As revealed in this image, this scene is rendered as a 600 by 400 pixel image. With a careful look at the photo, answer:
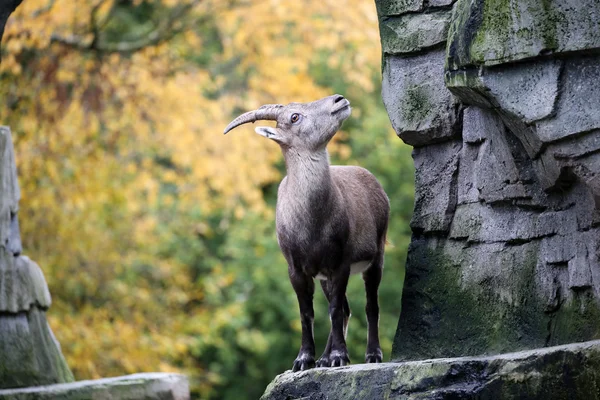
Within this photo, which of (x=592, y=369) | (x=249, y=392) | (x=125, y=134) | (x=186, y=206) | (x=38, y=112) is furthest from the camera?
(x=249, y=392)

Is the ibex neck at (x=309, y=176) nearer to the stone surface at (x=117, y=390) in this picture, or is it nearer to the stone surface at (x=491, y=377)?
the stone surface at (x=491, y=377)

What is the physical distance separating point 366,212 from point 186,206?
822 centimetres

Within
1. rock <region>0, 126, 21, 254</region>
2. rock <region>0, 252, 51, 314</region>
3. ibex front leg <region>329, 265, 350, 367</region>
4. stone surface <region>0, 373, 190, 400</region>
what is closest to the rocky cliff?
ibex front leg <region>329, 265, 350, 367</region>

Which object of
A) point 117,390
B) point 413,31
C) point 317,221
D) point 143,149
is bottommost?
point 117,390

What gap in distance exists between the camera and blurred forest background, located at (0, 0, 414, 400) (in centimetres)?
1149

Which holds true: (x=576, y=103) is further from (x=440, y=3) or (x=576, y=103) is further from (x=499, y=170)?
(x=440, y=3)

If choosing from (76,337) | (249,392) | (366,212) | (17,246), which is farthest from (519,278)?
(249,392)

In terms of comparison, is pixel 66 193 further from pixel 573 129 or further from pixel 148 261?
pixel 573 129

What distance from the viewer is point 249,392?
16281mm

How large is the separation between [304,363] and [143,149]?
8.03m

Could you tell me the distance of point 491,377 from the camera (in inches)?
181

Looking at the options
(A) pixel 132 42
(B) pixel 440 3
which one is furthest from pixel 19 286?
(A) pixel 132 42

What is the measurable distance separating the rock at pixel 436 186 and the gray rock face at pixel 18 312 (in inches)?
135

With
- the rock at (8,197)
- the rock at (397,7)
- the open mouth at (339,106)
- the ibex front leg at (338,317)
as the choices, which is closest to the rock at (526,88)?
the rock at (397,7)
